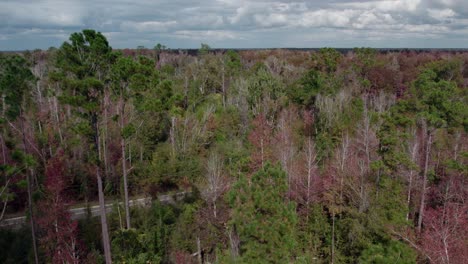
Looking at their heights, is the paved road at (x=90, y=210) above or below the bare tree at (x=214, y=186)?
below

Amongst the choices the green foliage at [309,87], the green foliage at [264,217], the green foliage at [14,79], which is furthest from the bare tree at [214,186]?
the green foliage at [309,87]

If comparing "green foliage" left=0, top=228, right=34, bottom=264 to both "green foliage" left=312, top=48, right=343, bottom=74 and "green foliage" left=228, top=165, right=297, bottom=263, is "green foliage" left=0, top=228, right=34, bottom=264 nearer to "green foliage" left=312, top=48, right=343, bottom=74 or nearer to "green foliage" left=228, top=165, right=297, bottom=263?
"green foliage" left=228, top=165, right=297, bottom=263

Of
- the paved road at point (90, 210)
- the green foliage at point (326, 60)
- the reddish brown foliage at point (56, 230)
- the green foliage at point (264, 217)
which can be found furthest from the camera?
the green foliage at point (326, 60)

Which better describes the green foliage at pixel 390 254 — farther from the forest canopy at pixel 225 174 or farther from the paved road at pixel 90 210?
the paved road at pixel 90 210

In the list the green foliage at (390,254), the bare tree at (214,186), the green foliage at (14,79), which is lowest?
the green foliage at (390,254)

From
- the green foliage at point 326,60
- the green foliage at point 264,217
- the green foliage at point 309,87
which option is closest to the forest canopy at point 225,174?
the green foliage at point 264,217

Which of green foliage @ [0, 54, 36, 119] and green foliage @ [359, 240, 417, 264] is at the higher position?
green foliage @ [0, 54, 36, 119]

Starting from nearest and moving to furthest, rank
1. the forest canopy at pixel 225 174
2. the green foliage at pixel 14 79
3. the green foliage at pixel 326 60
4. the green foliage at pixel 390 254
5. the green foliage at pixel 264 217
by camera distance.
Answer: the green foliage at pixel 264 217 → the forest canopy at pixel 225 174 → the green foliage at pixel 14 79 → the green foliage at pixel 390 254 → the green foliage at pixel 326 60

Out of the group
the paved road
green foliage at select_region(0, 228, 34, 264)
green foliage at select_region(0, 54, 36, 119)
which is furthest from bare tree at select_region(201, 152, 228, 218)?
green foliage at select_region(0, 54, 36, 119)

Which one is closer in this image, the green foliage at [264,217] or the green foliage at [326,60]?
the green foliage at [264,217]
